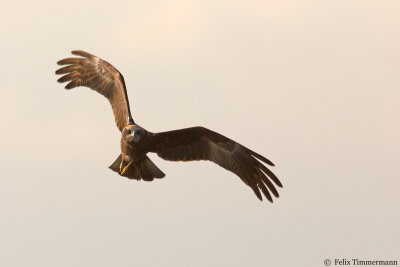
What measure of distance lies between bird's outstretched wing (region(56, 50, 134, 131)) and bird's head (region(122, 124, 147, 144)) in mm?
1127

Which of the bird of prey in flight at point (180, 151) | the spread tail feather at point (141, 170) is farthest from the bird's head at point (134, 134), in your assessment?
the spread tail feather at point (141, 170)

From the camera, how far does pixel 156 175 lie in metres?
24.3

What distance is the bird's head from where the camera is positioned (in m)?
23.3

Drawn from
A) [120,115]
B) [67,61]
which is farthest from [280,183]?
[67,61]

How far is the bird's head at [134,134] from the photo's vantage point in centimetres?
2327


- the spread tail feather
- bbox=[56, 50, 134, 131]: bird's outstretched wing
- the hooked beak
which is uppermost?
bbox=[56, 50, 134, 131]: bird's outstretched wing

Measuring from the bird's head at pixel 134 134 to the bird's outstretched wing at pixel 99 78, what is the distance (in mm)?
1127

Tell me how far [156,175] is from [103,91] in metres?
2.52

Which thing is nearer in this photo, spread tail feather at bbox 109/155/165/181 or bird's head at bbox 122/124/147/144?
bird's head at bbox 122/124/147/144

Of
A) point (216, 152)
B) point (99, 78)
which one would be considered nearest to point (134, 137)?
point (216, 152)

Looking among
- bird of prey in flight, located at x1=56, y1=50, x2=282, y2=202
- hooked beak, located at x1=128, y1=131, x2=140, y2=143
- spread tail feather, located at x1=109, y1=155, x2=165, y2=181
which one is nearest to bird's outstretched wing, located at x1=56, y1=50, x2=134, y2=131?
bird of prey in flight, located at x1=56, y1=50, x2=282, y2=202

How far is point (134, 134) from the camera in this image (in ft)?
76.3

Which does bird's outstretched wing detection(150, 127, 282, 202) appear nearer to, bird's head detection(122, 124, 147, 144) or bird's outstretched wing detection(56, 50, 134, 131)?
bird's head detection(122, 124, 147, 144)

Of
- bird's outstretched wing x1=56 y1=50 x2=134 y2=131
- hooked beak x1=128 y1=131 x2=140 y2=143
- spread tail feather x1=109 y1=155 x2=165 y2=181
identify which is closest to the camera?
hooked beak x1=128 y1=131 x2=140 y2=143
